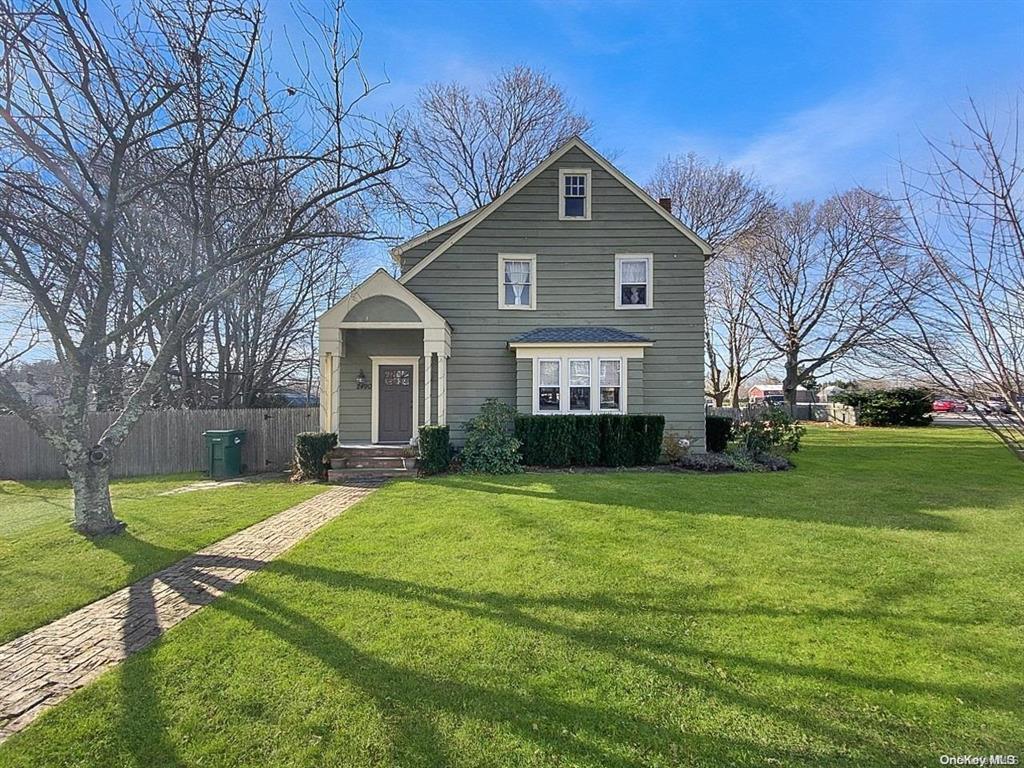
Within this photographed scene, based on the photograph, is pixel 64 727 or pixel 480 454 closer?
pixel 64 727

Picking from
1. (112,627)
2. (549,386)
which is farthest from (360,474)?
(112,627)

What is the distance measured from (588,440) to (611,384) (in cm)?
177

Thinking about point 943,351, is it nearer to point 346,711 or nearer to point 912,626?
point 912,626

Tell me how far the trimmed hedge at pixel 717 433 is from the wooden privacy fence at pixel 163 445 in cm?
1256

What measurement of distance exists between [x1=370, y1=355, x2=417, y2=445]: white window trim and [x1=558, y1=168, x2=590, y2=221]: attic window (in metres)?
5.86

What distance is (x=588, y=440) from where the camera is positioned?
1248cm

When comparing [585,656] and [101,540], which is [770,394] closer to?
[585,656]

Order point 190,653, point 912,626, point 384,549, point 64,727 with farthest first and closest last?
point 384,549 → point 912,626 → point 190,653 → point 64,727

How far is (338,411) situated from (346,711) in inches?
449

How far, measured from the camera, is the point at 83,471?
646 centimetres

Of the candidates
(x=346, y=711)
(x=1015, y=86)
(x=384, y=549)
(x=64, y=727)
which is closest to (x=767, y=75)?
(x=1015, y=86)

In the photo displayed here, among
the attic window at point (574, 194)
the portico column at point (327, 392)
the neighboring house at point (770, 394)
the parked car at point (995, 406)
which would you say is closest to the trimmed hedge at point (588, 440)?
the portico column at point (327, 392)

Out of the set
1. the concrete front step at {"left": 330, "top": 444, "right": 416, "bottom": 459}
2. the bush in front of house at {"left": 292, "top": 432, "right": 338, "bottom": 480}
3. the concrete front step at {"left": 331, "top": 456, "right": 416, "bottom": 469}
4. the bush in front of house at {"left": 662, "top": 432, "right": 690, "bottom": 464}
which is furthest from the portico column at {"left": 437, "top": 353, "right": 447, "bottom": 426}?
the bush in front of house at {"left": 662, "top": 432, "right": 690, "bottom": 464}

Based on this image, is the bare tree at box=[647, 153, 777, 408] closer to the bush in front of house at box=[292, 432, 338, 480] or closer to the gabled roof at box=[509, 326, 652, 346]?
the gabled roof at box=[509, 326, 652, 346]
